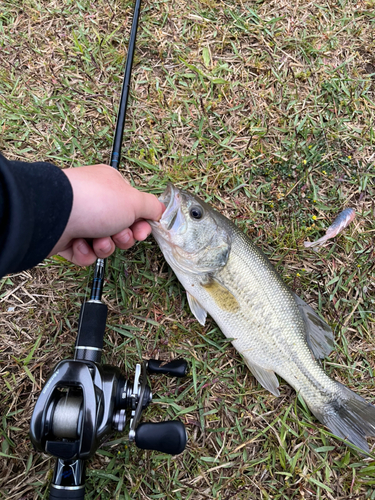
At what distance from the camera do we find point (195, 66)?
3311 mm

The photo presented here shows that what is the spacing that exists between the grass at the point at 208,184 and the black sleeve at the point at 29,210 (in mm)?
1176

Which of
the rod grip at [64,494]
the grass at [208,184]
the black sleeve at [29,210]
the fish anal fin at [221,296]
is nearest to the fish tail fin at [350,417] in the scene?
the grass at [208,184]

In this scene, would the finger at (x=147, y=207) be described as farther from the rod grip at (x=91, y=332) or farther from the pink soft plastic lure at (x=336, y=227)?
the pink soft plastic lure at (x=336, y=227)

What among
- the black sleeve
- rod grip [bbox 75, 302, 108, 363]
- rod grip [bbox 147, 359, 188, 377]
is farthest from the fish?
the black sleeve

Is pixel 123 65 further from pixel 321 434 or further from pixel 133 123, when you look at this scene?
pixel 321 434

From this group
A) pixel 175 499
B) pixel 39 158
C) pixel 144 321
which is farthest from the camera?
pixel 39 158

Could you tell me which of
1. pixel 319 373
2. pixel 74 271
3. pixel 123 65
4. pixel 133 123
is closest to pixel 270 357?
pixel 319 373

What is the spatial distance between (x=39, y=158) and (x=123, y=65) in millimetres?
1244

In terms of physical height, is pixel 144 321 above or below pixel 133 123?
below

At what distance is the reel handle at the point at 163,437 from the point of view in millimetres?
2045

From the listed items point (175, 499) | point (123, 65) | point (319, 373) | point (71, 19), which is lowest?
point (175, 499)

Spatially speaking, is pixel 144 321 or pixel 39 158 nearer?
pixel 144 321

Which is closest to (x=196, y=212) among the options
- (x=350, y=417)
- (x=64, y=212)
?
(x=64, y=212)

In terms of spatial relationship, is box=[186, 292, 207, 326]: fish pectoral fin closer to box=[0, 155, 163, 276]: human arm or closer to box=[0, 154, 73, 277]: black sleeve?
box=[0, 155, 163, 276]: human arm
